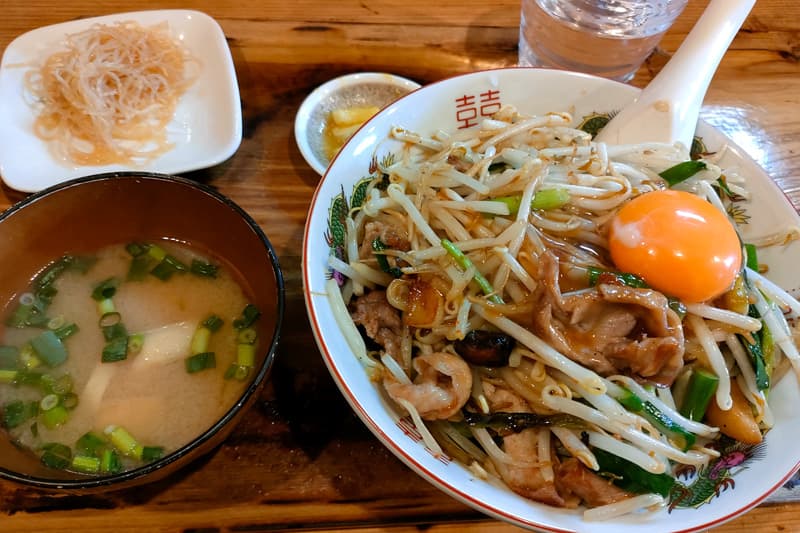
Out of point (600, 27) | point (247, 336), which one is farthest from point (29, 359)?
point (600, 27)

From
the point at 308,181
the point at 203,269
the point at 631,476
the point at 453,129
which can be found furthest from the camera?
the point at 308,181

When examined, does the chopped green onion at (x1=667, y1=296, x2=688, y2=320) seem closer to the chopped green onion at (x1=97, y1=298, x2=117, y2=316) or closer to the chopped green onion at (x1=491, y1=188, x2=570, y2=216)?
the chopped green onion at (x1=491, y1=188, x2=570, y2=216)

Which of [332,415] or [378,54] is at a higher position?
[378,54]

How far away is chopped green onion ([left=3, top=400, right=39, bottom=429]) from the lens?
1485 mm

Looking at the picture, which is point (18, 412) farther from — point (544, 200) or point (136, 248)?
point (544, 200)

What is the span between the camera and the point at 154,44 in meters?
2.58

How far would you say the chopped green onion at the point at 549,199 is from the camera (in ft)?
5.28

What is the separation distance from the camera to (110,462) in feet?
4.72

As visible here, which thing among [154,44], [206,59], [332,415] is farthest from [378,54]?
[332,415]

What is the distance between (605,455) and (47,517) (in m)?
1.46

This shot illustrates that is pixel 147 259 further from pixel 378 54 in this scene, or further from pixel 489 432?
pixel 378 54

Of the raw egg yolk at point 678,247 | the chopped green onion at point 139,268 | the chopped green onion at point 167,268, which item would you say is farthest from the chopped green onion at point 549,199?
the chopped green onion at point 139,268

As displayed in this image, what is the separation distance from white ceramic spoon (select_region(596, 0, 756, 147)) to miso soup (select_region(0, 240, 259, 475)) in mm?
1376

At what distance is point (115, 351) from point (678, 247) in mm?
1579
